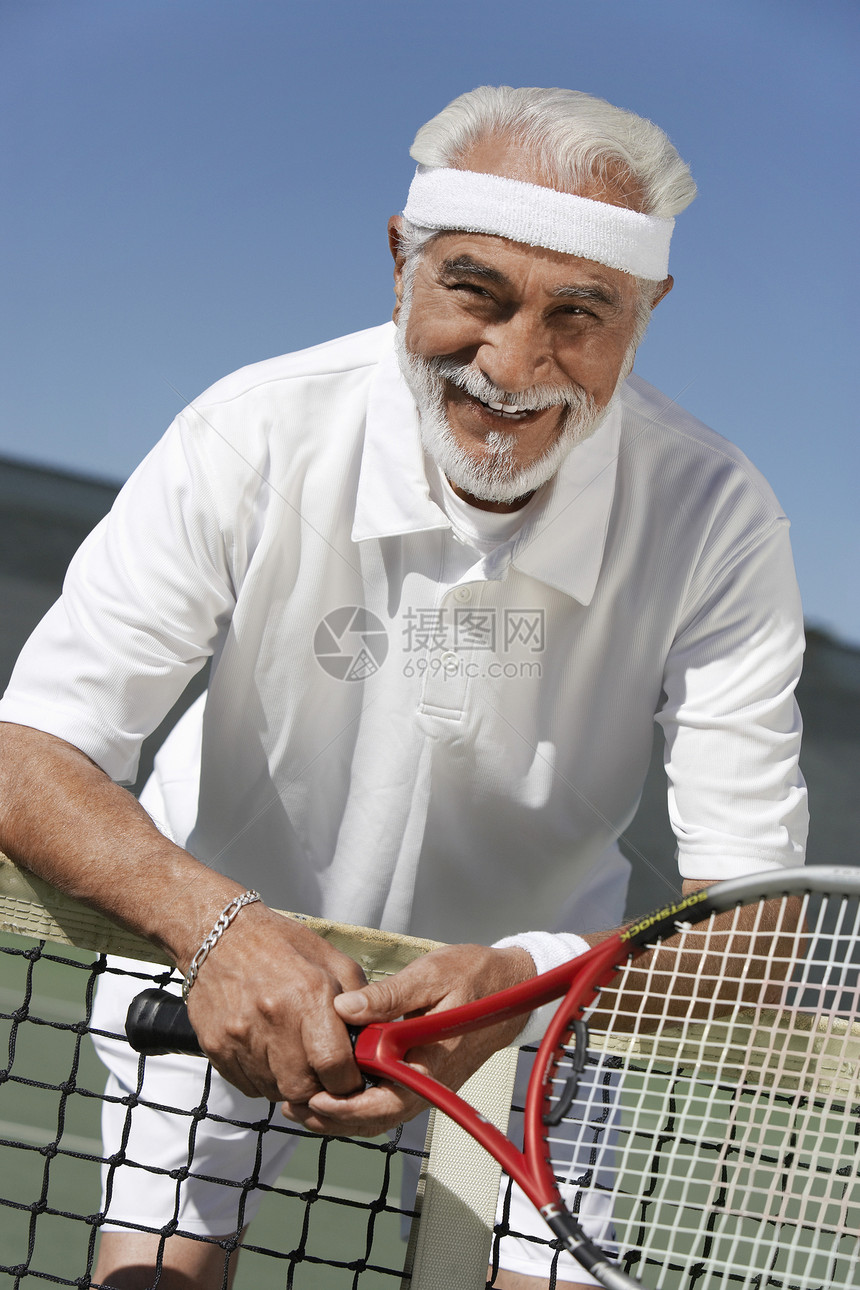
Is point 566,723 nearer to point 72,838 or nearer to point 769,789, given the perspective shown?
point 769,789

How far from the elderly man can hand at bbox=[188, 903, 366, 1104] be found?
13 centimetres

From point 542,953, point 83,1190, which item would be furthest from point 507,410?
point 83,1190

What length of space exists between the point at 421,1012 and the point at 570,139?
36.8 inches

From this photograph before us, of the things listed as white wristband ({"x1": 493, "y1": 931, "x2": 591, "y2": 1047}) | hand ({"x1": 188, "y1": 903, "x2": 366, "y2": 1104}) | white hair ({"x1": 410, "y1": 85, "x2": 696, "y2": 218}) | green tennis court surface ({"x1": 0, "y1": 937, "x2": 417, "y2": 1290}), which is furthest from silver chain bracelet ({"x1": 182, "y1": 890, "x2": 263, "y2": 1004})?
green tennis court surface ({"x1": 0, "y1": 937, "x2": 417, "y2": 1290})

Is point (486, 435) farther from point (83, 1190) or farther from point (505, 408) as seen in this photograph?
point (83, 1190)

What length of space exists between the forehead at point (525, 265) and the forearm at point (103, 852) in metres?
0.70

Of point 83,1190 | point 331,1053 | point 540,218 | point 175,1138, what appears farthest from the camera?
point 83,1190

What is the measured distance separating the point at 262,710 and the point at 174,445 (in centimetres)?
36

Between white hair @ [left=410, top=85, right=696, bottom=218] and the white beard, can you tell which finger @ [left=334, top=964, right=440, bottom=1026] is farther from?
white hair @ [left=410, top=85, right=696, bottom=218]

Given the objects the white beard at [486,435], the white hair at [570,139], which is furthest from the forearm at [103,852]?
the white hair at [570,139]

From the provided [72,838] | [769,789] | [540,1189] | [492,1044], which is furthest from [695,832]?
[72,838]

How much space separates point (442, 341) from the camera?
1.25m

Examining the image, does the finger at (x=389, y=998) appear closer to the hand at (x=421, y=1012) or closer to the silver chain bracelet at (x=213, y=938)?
the hand at (x=421, y=1012)

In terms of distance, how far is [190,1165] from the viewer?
1.36 metres
